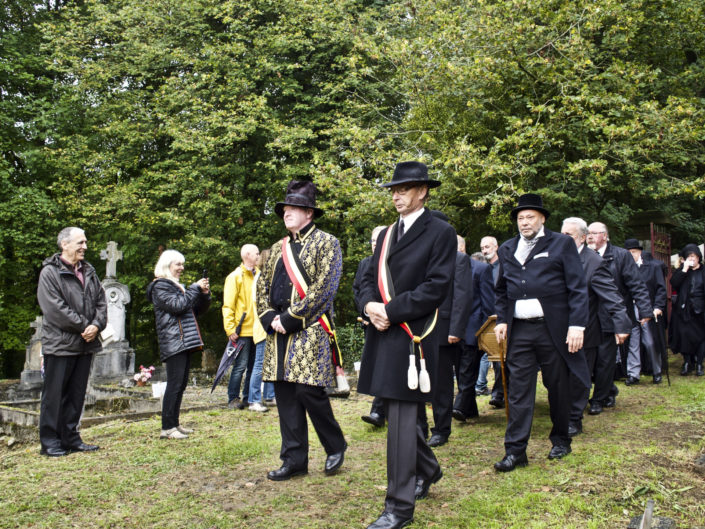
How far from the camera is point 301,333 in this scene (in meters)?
4.85

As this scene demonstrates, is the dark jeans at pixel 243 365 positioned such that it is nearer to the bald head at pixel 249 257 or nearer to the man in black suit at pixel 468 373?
the bald head at pixel 249 257

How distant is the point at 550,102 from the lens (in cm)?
1327

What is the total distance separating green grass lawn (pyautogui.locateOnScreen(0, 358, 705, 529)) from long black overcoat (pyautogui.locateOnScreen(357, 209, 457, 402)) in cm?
88

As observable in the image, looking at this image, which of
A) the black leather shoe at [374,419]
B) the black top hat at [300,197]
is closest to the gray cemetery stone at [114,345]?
the black leather shoe at [374,419]

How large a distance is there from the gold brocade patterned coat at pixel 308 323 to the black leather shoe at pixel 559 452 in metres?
1.99

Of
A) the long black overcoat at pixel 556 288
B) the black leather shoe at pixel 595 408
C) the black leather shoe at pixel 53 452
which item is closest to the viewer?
the long black overcoat at pixel 556 288

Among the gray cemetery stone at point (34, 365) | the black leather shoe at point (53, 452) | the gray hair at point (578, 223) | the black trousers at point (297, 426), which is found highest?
the gray hair at point (578, 223)

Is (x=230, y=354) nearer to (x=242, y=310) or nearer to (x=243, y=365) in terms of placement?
(x=243, y=365)

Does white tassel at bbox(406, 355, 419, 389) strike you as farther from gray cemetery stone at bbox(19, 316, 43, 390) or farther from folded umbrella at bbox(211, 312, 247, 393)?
gray cemetery stone at bbox(19, 316, 43, 390)

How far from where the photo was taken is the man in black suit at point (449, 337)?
5898mm

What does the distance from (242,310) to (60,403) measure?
262 centimetres

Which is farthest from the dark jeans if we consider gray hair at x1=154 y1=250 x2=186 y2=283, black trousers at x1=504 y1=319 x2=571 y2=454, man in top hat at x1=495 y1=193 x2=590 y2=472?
black trousers at x1=504 y1=319 x2=571 y2=454

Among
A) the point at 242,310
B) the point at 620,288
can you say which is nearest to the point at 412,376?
the point at 242,310

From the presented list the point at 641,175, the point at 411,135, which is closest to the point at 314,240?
the point at 641,175
